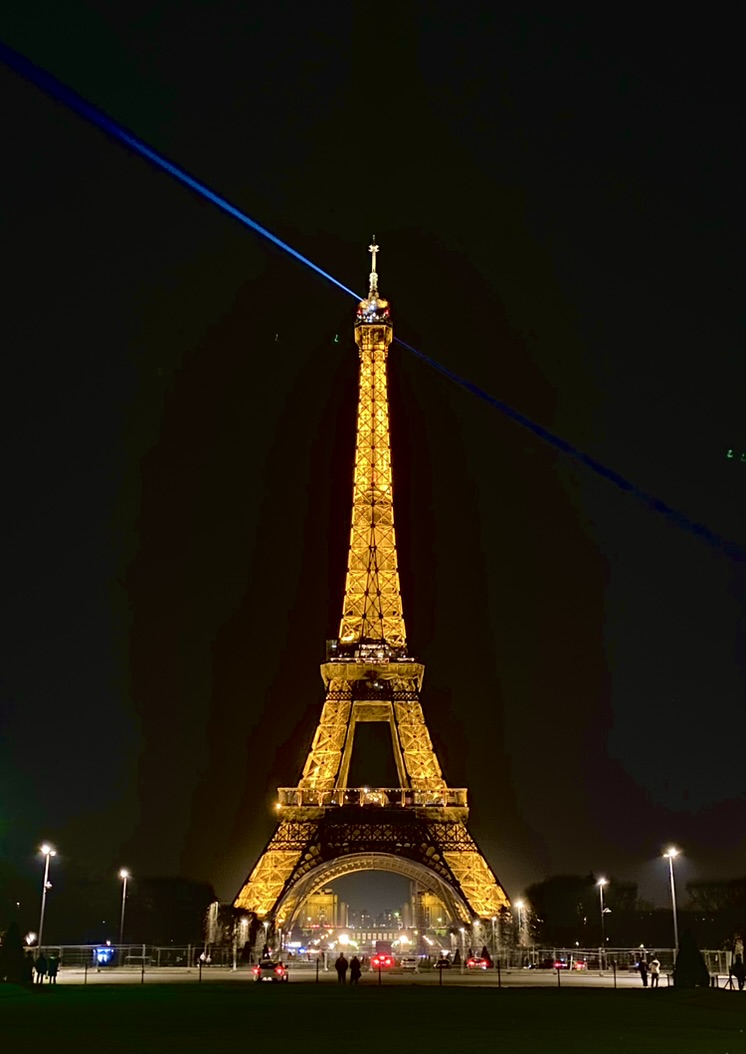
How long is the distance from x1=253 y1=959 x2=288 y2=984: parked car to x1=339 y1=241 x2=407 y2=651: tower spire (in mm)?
25206

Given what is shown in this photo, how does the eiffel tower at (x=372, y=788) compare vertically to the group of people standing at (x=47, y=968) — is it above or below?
above

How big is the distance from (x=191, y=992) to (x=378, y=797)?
34.3m

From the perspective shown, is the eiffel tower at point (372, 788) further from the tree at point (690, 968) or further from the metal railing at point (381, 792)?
the tree at point (690, 968)

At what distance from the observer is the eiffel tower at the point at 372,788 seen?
62438 millimetres

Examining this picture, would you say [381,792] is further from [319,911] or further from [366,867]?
[319,911]

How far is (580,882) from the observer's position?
10169 cm

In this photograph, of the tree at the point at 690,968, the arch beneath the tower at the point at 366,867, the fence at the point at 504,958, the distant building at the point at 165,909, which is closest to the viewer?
the tree at the point at 690,968

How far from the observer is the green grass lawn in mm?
17203

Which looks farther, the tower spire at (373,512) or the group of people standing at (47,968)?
the tower spire at (373,512)

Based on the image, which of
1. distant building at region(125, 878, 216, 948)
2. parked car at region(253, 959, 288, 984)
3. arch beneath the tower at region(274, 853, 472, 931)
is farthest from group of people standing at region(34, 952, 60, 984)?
distant building at region(125, 878, 216, 948)

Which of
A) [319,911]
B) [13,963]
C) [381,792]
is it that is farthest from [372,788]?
[319,911]

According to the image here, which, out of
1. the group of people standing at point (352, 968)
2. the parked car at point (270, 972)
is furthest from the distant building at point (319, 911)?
the group of people standing at point (352, 968)

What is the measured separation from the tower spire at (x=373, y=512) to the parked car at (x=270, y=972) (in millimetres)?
25206

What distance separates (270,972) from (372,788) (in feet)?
65.4
